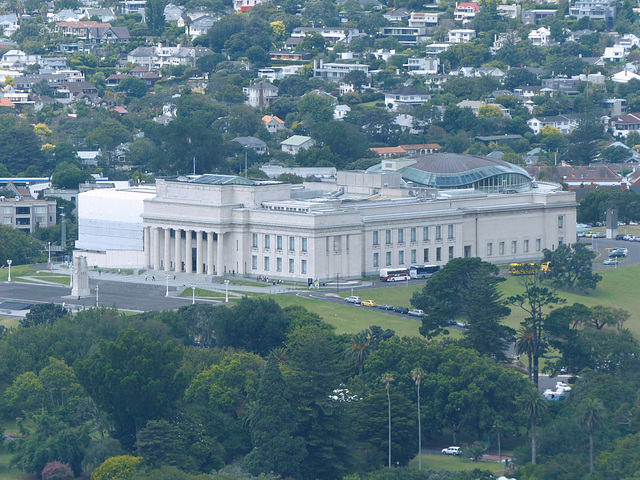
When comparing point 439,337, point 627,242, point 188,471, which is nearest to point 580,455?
point 188,471

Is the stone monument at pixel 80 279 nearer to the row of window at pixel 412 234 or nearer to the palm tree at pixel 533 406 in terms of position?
the row of window at pixel 412 234

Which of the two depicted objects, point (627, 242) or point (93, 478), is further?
point (627, 242)

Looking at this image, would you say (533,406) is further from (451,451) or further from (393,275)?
(393,275)

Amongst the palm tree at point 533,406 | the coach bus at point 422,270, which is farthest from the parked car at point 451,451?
the coach bus at point 422,270

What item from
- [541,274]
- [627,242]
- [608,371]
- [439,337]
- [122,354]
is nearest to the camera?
[122,354]

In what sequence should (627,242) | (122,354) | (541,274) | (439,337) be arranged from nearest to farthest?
(122,354) < (439,337) < (541,274) < (627,242)

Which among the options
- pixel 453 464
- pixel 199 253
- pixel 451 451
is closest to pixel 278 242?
pixel 199 253

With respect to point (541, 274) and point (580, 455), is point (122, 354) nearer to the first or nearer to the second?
point (580, 455)
